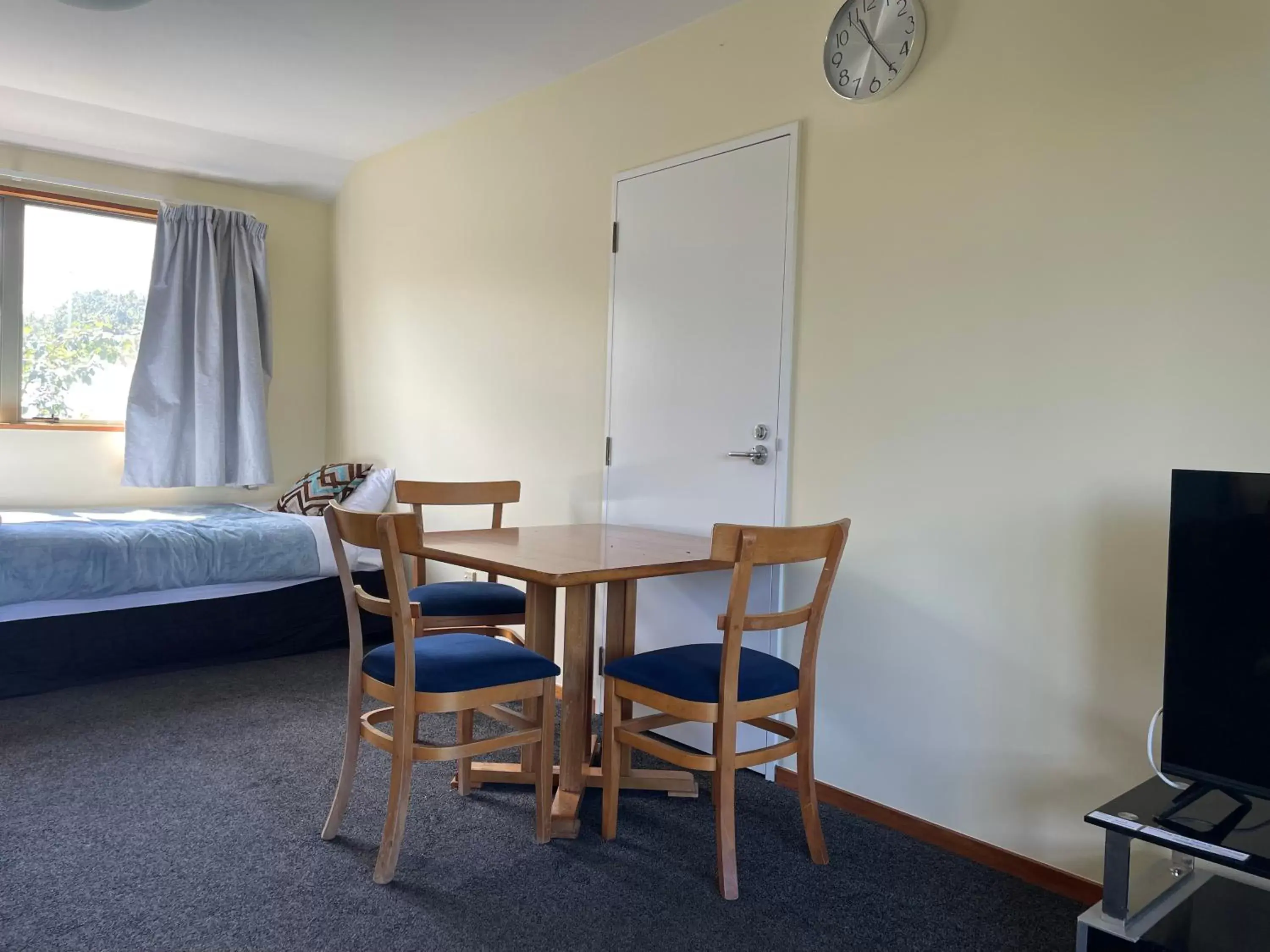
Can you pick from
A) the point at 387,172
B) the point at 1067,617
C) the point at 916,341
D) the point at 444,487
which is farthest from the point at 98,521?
the point at 1067,617

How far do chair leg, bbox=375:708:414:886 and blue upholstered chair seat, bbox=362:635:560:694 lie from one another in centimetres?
11

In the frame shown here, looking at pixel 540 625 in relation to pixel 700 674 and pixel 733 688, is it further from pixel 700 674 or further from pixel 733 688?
pixel 733 688

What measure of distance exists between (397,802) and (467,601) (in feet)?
2.68

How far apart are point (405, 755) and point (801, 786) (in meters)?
0.96

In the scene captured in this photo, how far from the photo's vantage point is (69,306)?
14.4 ft

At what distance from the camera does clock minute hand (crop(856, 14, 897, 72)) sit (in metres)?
2.33

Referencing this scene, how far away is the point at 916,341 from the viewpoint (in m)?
2.31

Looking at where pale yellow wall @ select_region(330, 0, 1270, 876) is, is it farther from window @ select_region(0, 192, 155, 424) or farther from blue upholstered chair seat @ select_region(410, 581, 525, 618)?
window @ select_region(0, 192, 155, 424)

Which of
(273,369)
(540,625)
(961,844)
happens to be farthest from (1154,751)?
(273,369)

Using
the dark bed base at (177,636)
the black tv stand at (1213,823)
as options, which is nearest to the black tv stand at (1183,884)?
the black tv stand at (1213,823)

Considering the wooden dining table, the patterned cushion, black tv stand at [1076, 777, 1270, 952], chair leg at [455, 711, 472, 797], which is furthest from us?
the patterned cushion

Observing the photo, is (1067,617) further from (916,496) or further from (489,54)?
(489,54)

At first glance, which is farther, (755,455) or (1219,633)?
(755,455)

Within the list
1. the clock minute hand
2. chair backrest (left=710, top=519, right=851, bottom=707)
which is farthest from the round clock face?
chair backrest (left=710, top=519, right=851, bottom=707)
